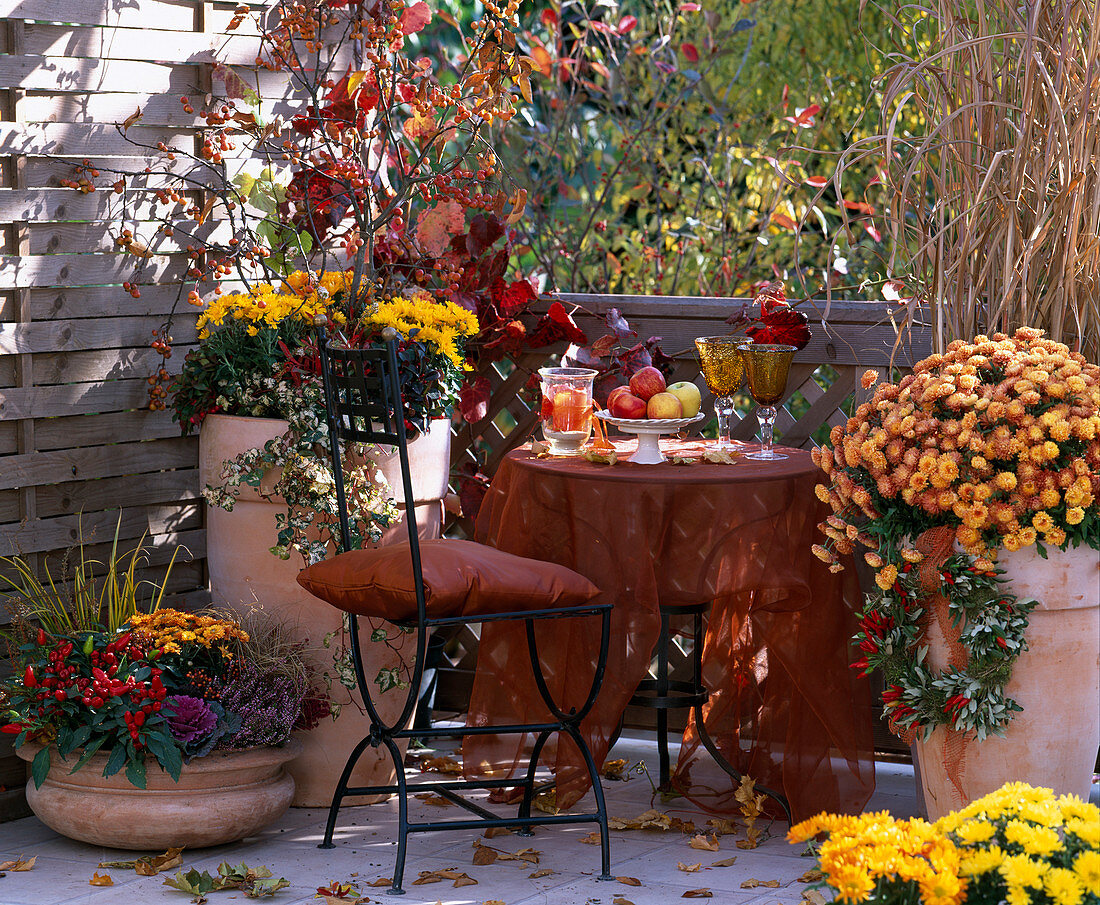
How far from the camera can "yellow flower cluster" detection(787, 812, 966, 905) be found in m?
1.60

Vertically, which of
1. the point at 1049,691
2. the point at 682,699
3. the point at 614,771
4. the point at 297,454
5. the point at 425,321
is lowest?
the point at 614,771

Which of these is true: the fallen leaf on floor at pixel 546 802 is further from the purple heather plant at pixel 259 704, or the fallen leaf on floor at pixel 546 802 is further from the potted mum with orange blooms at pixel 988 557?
the potted mum with orange blooms at pixel 988 557

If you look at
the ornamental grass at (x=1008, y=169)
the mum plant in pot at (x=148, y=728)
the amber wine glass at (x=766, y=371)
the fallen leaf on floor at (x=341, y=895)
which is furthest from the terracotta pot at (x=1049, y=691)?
the mum plant in pot at (x=148, y=728)

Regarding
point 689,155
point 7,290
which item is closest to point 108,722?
point 7,290

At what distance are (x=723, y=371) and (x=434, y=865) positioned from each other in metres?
1.18

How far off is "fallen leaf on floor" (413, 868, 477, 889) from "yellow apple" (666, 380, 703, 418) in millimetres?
1058

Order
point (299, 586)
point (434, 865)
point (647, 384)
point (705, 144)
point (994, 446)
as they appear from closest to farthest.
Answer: point (994, 446) < point (434, 865) < point (647, 384) < point (299, 586) < point (705, 144)

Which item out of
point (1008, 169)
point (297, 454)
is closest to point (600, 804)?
point (297, 454)

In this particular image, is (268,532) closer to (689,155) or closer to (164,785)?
(164,785)

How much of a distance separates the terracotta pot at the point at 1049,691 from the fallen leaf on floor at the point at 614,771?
1046 millimetres

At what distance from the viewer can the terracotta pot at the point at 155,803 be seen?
277 cm

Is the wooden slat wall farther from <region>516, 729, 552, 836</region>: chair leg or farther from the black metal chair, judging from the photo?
<region>516, 729, 552, 836</region>: chair leg

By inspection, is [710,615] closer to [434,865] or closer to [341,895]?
[434,865]

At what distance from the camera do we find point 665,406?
2986 mm
